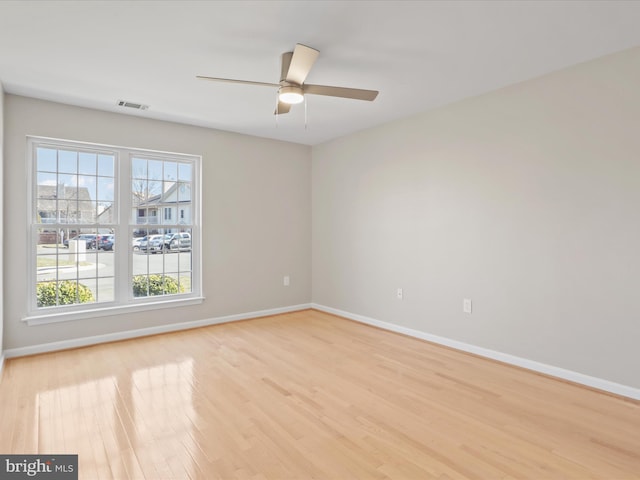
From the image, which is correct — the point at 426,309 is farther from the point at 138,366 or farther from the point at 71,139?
the point at 71,139

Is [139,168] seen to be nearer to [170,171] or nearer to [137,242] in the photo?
[170,171]

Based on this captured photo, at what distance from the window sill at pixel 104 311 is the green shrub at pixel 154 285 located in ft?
0.43

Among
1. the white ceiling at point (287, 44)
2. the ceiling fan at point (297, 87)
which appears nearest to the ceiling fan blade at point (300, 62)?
the ceiling fan at point (297, 87)

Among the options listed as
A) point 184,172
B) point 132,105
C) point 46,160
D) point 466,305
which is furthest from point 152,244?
point 466,305

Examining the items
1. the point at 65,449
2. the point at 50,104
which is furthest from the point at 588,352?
the point at 50,104

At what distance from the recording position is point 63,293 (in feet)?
12.7

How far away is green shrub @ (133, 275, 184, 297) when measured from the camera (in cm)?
432

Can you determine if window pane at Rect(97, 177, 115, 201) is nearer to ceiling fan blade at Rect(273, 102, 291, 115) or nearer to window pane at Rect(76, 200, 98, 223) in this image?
window pane at Rect(76, 200, 98, 223)

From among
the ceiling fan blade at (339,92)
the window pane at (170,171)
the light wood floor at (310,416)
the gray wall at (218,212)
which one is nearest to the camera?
the light wood floor at (310,416)

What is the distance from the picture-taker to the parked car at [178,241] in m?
4.56

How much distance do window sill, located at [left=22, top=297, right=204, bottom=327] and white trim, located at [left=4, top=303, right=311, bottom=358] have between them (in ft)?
0.75

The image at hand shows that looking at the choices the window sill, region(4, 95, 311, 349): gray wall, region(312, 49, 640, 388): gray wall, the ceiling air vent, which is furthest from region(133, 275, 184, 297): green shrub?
region(312, 49, 640, 388): gray wall

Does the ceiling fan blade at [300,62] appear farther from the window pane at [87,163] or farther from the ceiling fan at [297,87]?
the window pane at [87,163]

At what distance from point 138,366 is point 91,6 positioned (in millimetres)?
2818
